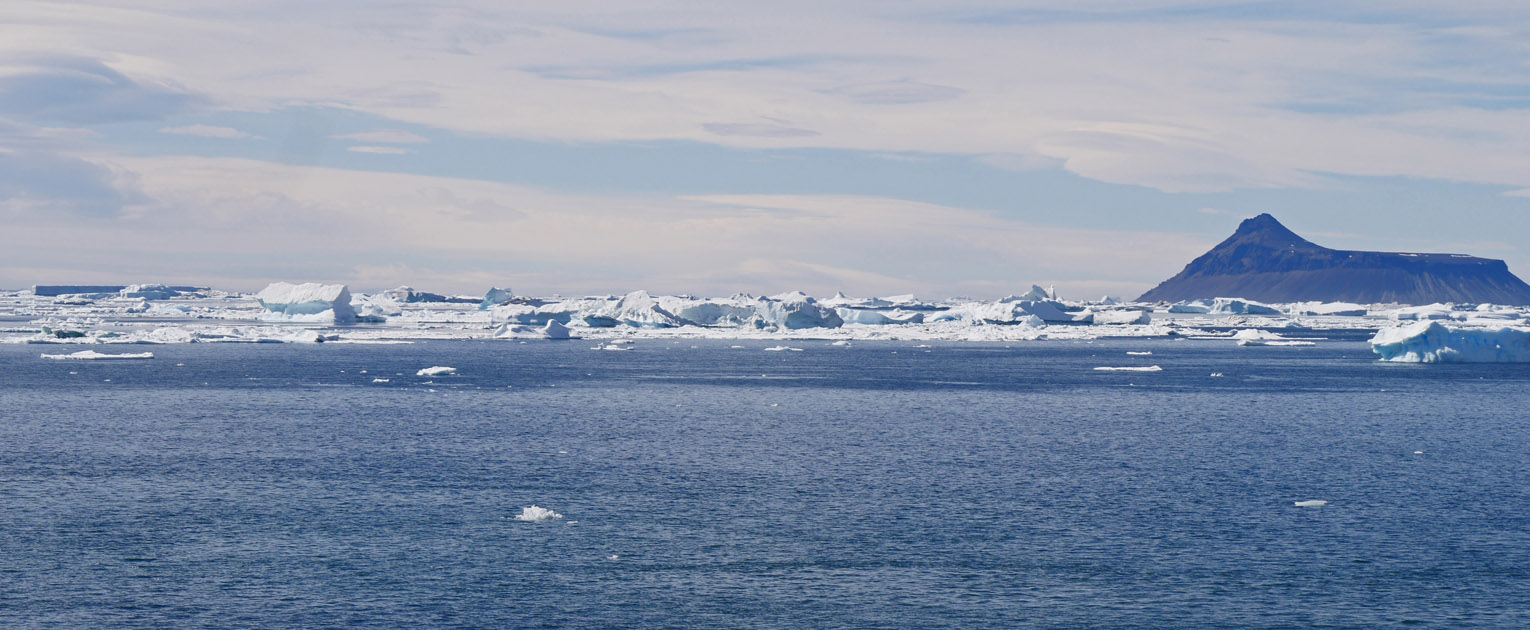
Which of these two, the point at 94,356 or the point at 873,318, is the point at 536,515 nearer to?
the point at 94,356

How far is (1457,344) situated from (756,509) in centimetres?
5748

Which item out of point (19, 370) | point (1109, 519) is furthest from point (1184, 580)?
point (19, 370)

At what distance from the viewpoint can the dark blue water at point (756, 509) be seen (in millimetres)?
16562

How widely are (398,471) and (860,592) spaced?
1401 cm

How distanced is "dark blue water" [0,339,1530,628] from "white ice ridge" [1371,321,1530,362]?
1933 cm

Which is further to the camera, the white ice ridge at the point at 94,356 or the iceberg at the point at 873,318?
the iceberg at the point at 873,318

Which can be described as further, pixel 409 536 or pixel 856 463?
pixel 856 463

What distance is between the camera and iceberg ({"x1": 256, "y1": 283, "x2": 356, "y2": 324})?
94.9 m

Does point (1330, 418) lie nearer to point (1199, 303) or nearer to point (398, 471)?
point (398, 471)

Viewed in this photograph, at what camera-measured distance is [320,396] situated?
1796 inches

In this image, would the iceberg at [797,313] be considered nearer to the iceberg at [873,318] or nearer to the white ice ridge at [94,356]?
the iceberg at [873,318]

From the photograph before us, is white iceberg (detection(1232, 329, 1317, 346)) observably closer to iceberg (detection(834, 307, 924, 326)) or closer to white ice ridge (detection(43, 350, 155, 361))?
iceberg (detection(834, 307, 924, 326))

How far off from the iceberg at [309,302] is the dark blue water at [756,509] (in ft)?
153

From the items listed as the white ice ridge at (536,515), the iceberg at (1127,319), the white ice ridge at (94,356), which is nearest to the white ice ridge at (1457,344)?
the white ice ridge at (536,515)
